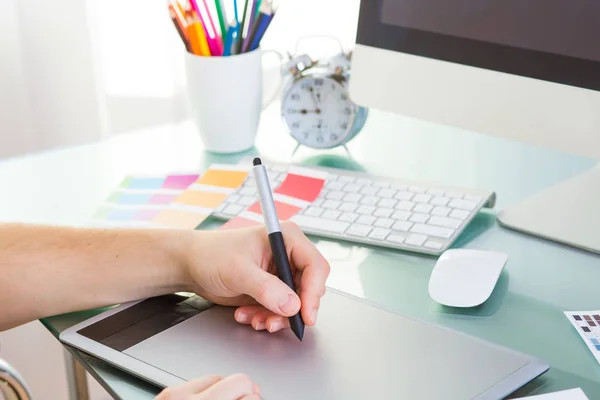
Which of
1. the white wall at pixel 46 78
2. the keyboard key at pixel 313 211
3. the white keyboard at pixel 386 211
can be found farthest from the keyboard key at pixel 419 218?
the white wall at pixel 46 78

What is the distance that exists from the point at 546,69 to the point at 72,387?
71cm

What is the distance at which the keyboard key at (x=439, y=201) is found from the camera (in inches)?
36.2

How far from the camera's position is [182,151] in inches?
45.9

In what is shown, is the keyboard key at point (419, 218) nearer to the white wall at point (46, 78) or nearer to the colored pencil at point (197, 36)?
the colored pencil at point (197, 36)

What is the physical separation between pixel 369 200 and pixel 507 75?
0.67 feet

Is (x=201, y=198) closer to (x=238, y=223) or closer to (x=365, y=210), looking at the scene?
(x=238, y=223)

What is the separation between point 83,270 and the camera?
2.58 ft

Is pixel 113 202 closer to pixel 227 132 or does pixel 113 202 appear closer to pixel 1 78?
pixel 227 132

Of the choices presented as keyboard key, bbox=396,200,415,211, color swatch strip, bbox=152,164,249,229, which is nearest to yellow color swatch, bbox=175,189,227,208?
color swatch strip, bbox=152,164,249,229

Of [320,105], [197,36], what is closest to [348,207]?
[320,105]

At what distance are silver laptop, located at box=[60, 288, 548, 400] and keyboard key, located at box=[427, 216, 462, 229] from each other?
18 cm

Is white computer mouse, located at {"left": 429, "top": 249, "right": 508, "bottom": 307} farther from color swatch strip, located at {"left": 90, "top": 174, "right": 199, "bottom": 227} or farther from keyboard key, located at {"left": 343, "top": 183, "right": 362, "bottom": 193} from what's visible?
color swatch strip, located at {"left": 90, "top": 174, "right": 199, "bottom": 227}

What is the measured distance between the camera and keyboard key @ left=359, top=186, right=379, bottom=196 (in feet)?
3.15

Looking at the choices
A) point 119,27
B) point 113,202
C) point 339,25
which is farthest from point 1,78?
point 113,202
